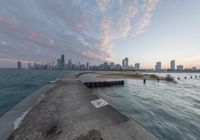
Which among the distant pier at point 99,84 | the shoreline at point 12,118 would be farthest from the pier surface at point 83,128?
→ the distant pier at point 99,84

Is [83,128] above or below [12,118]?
above

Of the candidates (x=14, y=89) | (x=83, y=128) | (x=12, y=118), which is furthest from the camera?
(x=14, y=89)

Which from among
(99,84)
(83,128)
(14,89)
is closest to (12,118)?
(83,128)

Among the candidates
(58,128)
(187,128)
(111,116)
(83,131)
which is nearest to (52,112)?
(58,128)

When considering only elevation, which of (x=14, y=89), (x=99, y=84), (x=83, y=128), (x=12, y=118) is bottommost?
(x=14, y=89)

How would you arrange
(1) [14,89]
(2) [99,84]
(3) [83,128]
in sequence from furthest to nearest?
1. (2) [99,84]
2. (1) [14,89]
3. (3) [83,128]

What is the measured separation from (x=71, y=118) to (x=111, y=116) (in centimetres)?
192

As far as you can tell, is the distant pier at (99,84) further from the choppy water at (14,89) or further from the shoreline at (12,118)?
the shoreline at (12,118)

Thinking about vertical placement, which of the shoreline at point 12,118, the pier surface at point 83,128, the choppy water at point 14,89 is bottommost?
the choppy water at point 14,89

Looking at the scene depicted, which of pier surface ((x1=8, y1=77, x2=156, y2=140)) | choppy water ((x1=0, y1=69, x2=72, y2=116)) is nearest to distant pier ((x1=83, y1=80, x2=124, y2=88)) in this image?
choppy water ((x1=0, y1=69, x2=72, y2=116))

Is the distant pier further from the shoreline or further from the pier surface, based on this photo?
the pier surface

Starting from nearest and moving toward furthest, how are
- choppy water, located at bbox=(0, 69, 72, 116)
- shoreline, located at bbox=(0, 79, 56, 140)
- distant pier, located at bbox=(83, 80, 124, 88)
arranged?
shoreline, located at bbox=(0, 79, 56, 140) → choppy water, located at bbox=(0, 69, 72, 116) → distant pier, located at bbox=(83, 80, 124, 88)

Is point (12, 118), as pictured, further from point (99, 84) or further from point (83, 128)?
point (99, 84)

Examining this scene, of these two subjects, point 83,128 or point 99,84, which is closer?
point 83,128
